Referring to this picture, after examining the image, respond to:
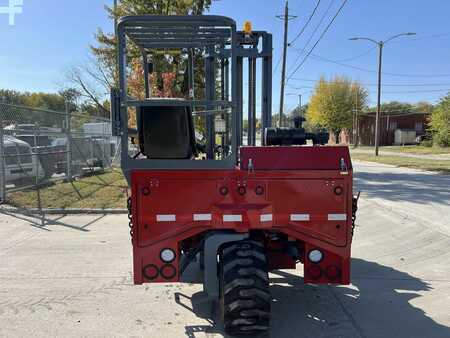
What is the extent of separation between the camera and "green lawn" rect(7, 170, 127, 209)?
989cm

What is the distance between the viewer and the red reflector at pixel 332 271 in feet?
12.6

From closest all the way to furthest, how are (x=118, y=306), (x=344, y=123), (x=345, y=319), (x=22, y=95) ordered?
(x=345, y=319), (x=118, y=306), (x=344, y=123), (x=22, y=95)

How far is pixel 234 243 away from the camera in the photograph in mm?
3650

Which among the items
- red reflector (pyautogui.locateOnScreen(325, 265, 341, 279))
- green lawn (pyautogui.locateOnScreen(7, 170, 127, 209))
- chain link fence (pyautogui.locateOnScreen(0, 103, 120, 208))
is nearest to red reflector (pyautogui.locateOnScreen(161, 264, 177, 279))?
red reflector (pyautogui.locateOnScreen(325, 265, 341, 279))

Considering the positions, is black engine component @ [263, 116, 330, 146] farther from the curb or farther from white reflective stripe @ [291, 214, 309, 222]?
the curb

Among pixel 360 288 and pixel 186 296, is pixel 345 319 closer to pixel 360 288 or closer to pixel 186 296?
pixel 360 288

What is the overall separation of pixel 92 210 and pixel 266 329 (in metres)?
6.77

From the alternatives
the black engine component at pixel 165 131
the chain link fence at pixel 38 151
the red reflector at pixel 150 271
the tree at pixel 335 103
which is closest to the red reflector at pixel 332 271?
the red reflector at pixel 150 271

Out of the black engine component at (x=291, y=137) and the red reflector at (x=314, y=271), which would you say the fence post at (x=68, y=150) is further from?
the red reflector at (x=314, y=271)

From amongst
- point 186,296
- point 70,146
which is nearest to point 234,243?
point 186,296

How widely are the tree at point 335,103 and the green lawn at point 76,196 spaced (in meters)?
49.9

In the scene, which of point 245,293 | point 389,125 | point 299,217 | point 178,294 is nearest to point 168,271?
point 245,293

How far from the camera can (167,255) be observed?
146 inches

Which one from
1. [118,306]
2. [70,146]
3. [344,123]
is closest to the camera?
[118,306]
